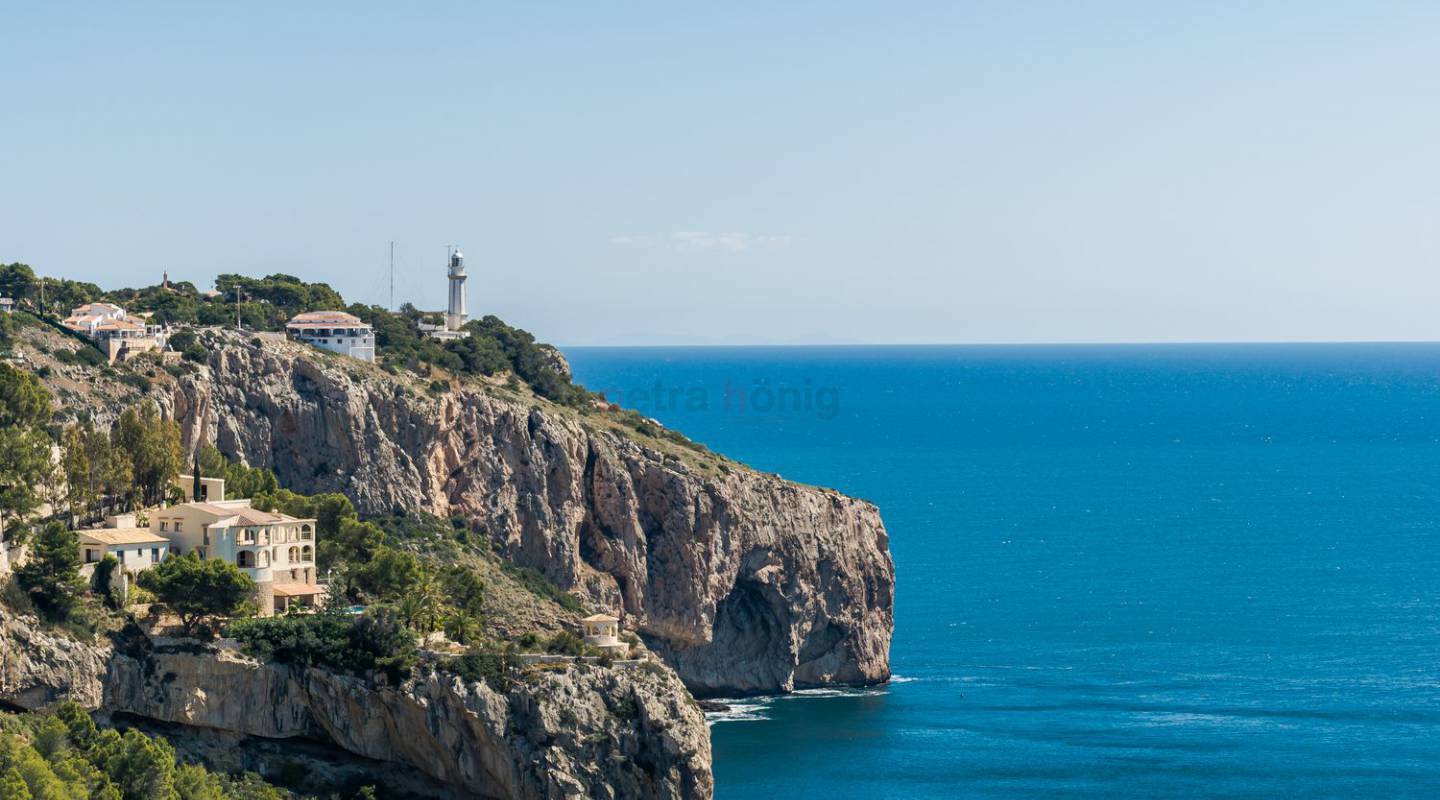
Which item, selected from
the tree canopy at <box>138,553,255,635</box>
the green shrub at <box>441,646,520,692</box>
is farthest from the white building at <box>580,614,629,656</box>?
the tree canopy at <box>138,553,255,635</box>

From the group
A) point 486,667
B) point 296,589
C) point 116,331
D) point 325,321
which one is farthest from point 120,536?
point 325,321

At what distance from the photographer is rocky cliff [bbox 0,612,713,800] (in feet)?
236

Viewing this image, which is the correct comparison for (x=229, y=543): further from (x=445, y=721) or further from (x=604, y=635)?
(x=604, y=635)

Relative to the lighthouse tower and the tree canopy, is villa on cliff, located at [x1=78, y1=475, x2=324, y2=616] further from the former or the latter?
the lighthouse tower

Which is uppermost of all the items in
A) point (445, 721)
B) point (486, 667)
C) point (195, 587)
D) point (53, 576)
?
point (53, 576)

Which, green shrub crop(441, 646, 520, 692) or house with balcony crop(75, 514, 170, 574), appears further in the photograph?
house with balcony crop(75, 514, 170, 574)

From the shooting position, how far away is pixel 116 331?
9775 cm

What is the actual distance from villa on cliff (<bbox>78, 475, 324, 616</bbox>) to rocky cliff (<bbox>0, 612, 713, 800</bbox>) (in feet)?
15.9

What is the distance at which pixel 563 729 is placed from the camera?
2894 inches

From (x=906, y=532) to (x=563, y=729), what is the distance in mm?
73984

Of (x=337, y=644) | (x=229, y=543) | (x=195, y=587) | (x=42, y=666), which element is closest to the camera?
(x=42, y=666)

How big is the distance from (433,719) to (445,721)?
0.41 m

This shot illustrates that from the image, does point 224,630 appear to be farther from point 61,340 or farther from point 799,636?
point 799,636

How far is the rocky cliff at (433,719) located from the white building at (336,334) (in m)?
36.4
